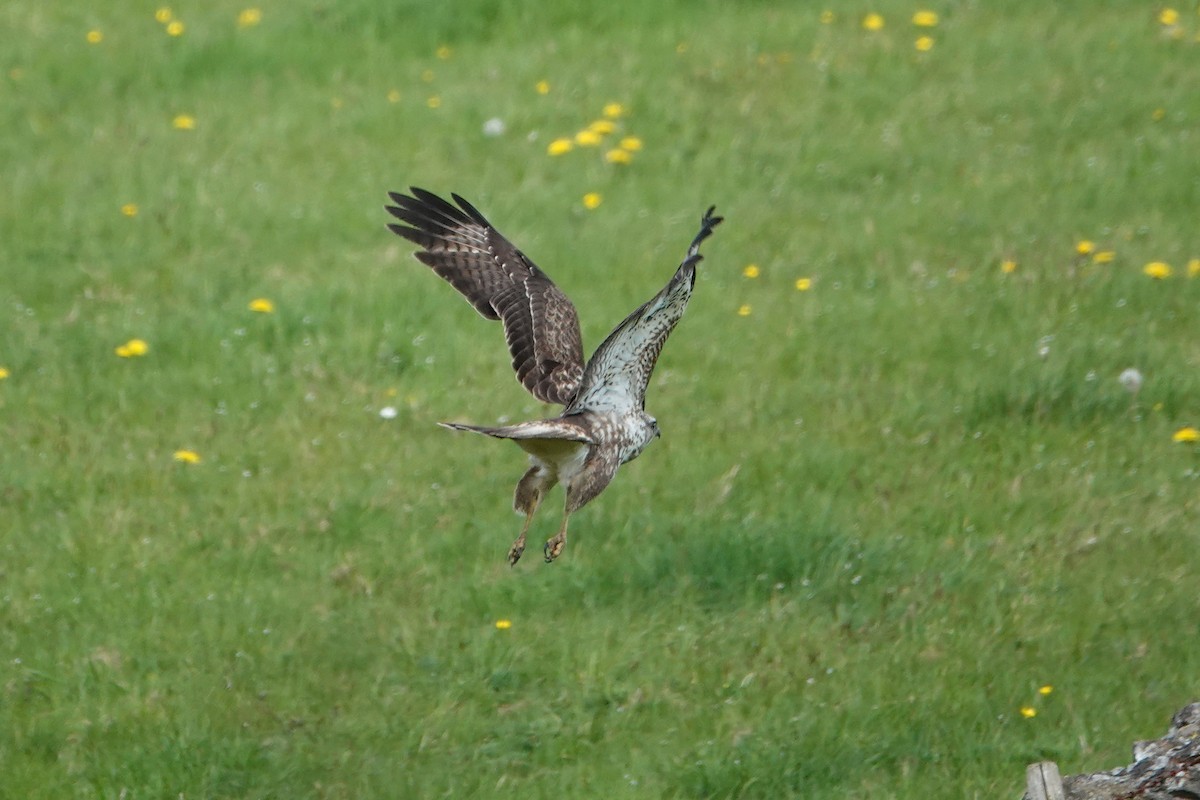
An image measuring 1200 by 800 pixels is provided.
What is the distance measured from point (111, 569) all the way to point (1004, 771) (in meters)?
3.56

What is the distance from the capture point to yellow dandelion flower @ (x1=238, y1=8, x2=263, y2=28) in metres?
12.4

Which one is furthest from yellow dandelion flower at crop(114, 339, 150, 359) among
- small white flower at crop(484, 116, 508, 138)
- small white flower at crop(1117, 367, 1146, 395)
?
small white flower at crop(1117, 367, 1146, 395)

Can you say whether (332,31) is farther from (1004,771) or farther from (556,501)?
(1004,771)

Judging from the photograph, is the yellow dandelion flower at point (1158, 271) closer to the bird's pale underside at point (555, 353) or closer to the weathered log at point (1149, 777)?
the bird's pale underside at point (555, 353)

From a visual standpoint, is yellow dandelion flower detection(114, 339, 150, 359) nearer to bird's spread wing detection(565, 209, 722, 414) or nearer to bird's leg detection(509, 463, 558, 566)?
bird's leg detection(509, 463, 558, 566)

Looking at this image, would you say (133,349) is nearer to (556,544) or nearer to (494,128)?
(494,128)

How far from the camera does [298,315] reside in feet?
29.6

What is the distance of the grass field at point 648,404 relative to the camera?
20.2ft

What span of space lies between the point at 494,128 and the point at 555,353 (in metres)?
4.87

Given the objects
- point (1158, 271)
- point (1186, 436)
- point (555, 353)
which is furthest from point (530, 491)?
point (1158, 271)

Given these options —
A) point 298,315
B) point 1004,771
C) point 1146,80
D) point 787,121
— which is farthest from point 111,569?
point 1146,80

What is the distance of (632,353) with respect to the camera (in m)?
5.62

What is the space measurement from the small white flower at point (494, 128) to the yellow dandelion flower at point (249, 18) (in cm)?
240

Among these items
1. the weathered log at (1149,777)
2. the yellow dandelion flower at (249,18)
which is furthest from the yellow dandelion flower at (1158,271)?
the yellow dandelion flower at (249,18)
